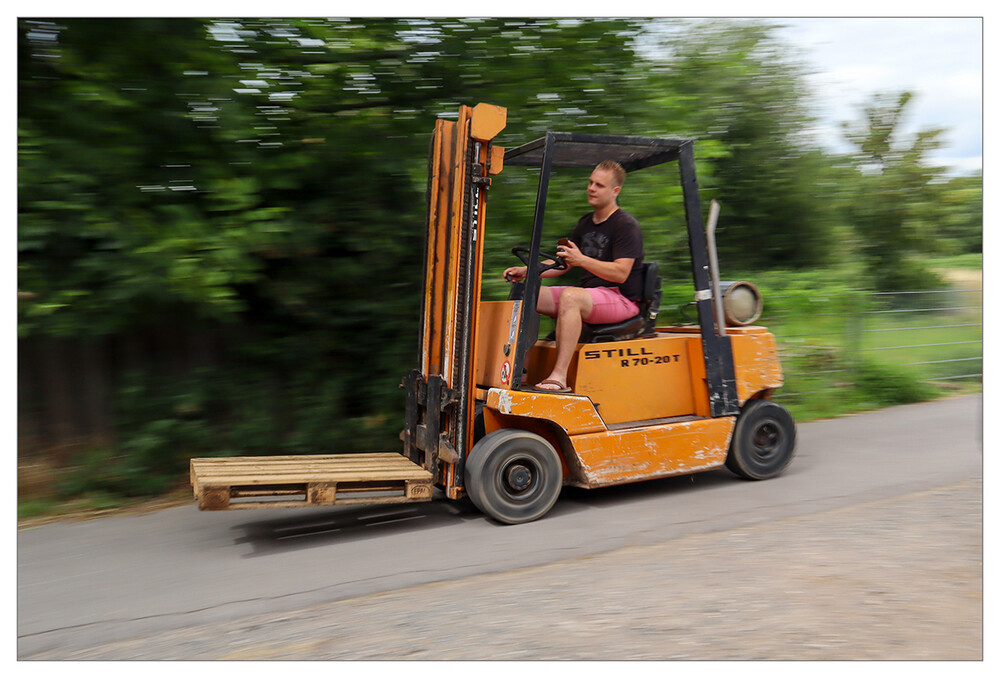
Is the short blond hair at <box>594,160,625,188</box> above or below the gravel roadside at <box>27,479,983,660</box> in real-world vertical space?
above

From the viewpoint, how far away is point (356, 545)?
208 inches

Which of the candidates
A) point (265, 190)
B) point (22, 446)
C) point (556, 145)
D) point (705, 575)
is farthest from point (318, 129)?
point (705, 575)

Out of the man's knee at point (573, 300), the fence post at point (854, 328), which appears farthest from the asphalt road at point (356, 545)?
the fence post at point (854, 328)

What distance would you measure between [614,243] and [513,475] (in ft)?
5.87

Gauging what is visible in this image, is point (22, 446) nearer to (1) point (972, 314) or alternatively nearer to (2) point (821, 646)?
(2) point (821, 646)

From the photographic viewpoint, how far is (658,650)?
146 inches

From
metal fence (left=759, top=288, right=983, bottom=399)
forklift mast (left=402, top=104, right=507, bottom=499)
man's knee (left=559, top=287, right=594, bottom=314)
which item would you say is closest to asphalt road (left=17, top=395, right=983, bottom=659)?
forklift mast (left=402, top=104, right=507, bottom=499)

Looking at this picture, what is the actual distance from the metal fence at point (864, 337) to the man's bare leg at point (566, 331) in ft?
15.9

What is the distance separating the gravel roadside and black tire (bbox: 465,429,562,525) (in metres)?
0.81

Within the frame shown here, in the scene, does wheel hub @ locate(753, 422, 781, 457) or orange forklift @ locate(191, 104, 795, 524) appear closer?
orange forklift @ locate(191, 104, 795, 524)

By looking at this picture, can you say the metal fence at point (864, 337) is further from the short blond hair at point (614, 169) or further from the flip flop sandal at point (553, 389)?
the flip flop sandal at point (553, 389)

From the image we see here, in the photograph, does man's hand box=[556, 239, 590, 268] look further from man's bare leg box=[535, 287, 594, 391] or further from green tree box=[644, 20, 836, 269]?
green tree box=[644, 20, 836, 269]

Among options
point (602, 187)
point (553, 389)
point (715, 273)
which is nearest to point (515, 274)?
point (602, 187)

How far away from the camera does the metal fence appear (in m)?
10.2
